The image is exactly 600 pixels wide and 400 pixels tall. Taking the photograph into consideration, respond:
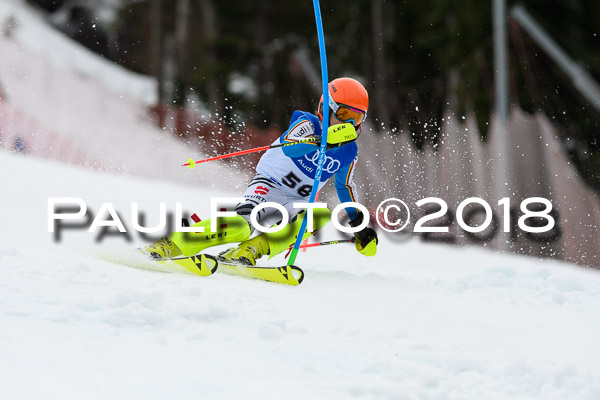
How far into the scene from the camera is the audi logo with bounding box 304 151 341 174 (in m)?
5.35

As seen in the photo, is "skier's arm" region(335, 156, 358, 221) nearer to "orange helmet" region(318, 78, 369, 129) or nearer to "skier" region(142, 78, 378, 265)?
"skier" region(142, 78, 378, 265)

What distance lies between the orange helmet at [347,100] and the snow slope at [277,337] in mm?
1046

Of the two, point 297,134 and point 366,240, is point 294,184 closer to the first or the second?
point 297,134

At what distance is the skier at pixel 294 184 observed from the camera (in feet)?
16.5

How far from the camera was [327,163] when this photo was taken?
5344 mm

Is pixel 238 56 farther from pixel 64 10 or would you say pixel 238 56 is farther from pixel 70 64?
pixel 64 10

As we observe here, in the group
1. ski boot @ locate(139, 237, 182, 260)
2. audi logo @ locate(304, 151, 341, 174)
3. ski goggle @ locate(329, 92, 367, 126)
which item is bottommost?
ski boot @ locate(139, 237, 182, 260)

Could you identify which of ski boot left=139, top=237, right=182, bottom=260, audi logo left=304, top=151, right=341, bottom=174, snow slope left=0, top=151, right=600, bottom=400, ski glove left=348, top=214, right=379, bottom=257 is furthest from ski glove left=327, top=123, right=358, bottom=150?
ski boot left=139, top=237, right=182, bottom=260

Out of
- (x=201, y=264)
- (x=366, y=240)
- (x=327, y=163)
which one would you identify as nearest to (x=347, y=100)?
(x=327, y=163)

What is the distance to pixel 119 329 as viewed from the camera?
10.8ft

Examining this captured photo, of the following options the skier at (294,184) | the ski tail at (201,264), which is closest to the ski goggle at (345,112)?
the skier at (294,184)

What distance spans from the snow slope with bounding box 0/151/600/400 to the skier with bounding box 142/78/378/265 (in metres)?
0.35

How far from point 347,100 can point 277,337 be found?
2.09 m

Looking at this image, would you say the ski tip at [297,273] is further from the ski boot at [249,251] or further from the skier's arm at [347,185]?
the skier's arm at [347,185]
